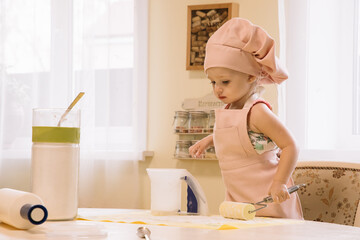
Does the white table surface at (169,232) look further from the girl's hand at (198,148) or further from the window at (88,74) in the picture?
the window at (88,74)

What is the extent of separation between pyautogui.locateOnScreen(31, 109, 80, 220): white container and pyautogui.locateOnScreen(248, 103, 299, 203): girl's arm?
1.72ft

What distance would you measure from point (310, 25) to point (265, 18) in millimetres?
286

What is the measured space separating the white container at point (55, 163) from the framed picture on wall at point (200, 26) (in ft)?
7.50

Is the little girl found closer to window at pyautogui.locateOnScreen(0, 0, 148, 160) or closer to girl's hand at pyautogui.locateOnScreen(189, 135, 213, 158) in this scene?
girl's hand at pyautogui.locateOnScreen(189, 135, 213, 158)

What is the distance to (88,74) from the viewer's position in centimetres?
361

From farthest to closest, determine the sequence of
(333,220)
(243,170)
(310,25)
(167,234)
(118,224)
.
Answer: (310,25) < (333,220) < (243,170) < (118,224) < (167,234)

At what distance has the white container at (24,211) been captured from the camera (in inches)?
40.2

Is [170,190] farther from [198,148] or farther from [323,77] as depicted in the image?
[323,77]

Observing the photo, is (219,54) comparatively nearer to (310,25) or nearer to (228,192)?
(228,192)

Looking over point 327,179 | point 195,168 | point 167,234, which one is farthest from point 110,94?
point 167,234

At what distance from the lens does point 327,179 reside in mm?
1852

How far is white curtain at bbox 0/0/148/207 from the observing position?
11.8 ft

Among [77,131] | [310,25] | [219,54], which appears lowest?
[77,131]

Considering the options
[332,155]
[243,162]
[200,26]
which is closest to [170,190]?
[243,162]
